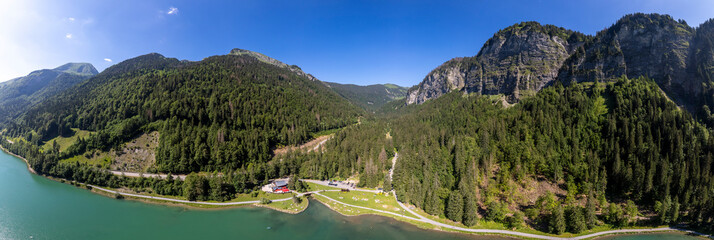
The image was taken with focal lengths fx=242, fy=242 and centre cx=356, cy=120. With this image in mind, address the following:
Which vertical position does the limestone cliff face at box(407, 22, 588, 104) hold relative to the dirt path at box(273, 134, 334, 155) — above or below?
above

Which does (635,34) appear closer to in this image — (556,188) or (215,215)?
(556,188)

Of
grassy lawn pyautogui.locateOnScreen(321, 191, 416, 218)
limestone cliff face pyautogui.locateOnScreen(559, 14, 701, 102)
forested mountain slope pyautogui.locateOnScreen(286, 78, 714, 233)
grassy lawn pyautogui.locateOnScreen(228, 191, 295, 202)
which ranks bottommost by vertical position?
grassy lawn pyautogui.locateOnScreen(228, 191, 295, 202)

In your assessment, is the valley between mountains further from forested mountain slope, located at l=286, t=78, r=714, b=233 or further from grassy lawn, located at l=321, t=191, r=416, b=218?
grassy lawn, located at l=321, t=191, r=416, b=218

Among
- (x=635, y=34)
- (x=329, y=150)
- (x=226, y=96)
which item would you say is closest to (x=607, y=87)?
(x=635, y=34)

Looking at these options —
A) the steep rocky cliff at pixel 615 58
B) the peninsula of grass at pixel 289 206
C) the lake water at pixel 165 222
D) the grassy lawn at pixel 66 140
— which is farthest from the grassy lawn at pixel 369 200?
the grassy lawn at pixel 66 140

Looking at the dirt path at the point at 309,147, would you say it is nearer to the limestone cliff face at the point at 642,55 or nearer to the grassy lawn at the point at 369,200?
the grassy lawn at the point at 369,200

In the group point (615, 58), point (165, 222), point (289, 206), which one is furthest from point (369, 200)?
point (615, 58)

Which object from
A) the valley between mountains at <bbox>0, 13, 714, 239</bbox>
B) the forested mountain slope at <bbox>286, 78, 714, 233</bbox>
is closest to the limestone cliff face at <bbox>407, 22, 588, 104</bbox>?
the valley between mountains at <bbox>0, 13, 714, 239</bbox>
